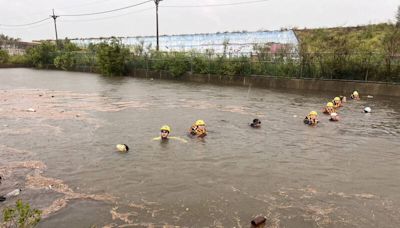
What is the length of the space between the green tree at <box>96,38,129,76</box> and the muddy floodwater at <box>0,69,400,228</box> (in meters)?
18.7

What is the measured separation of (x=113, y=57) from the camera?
114 ft

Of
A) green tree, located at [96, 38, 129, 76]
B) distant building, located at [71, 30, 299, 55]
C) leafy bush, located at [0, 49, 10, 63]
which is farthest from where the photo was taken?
leafy bush, located at [0, 49, 10, 63]

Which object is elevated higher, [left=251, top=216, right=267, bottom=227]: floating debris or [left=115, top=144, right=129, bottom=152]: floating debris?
[left=115, top=144, right=129, bottom=152]: floating debris

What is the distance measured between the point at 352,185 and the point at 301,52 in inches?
732

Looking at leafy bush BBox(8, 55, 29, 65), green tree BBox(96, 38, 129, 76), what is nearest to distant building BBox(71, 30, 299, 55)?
green tree BBox(96, 38, 129, 76)

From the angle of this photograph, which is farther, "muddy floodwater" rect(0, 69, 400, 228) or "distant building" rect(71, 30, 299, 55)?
Answer: "distant building" rect(71, 30, 299, 55)

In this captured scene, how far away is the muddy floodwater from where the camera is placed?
21.6 ft

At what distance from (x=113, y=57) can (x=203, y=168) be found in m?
28.0

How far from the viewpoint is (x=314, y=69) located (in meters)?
25.0

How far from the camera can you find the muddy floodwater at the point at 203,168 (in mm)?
6574

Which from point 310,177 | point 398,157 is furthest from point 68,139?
point 398,157

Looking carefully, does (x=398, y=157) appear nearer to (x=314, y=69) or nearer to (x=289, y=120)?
(x=289, y=120)

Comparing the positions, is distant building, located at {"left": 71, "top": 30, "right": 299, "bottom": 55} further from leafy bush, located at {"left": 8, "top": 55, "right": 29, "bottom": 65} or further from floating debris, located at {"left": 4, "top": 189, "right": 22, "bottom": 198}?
floating debris, located at {"left": 4, "top": 189, "right": 22, "bottom": 198}

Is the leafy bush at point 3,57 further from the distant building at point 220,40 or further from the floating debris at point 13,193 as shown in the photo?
the floating debris at point 13,193
